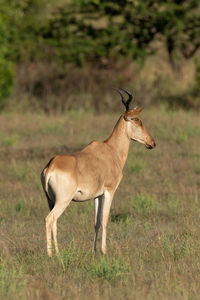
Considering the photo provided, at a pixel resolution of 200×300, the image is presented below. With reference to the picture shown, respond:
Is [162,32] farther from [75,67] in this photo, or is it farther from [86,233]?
[86,233]

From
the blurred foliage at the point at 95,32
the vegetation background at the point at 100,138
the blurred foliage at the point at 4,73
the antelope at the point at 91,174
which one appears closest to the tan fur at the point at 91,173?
the antelope at the point at 91,174

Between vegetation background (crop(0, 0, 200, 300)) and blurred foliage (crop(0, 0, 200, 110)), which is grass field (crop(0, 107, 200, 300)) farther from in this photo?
blurred foliage (crop(0, 0, 200, 110))

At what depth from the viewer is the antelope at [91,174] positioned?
7516 mm

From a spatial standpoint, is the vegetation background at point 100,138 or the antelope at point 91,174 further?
the antelope at point 91,174

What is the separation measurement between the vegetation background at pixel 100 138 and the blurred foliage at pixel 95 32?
4 cm

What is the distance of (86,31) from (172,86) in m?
3.26

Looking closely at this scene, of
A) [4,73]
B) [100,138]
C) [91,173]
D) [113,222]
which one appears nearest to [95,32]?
[4,73]

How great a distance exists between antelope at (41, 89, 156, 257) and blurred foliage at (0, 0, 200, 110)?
1523 centimetres

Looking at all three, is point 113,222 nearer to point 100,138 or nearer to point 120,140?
point 120,140

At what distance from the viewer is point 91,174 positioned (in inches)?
312

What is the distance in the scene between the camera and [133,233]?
903 centimetres

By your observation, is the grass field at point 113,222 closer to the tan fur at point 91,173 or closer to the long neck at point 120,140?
the tan fur at point 91,173

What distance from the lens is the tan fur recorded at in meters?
7.52

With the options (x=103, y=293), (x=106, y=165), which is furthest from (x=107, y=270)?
(x=106, y=165)
